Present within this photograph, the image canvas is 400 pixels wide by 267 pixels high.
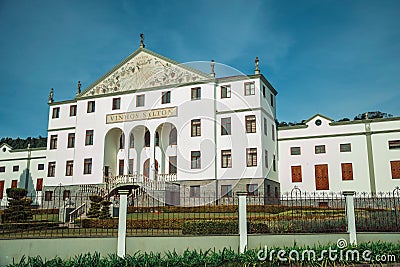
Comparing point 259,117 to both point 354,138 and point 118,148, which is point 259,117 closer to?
point 354,138

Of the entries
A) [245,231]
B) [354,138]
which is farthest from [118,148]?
[245,231]

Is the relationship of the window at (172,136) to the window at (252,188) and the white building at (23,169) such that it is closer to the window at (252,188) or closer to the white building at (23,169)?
the window at (252,188)

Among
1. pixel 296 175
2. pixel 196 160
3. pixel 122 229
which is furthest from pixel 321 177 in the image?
pixel 122 229

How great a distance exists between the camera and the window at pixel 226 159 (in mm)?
27000

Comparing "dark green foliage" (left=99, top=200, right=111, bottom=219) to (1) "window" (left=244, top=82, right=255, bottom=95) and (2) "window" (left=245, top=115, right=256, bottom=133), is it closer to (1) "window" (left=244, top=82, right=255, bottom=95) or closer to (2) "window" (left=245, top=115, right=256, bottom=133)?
(2) "window" (left=245, top=115, right=256, bottom=133)

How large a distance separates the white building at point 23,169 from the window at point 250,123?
20.5 m

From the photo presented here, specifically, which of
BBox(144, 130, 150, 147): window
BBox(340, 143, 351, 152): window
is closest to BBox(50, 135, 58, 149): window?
BBox(144, 130, 150, 147): window

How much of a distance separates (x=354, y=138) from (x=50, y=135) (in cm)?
2536

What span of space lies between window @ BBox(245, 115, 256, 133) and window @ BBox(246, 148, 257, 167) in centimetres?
142

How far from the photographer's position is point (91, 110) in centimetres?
3212

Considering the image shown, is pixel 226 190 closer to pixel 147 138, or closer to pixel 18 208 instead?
pixel 147 138

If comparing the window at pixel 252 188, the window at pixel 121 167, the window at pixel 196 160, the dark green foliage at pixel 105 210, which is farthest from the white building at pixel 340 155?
the dark green foliage at pixel 105 210

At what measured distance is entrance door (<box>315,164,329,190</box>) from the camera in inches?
1124

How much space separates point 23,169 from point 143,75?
54.5 feet
